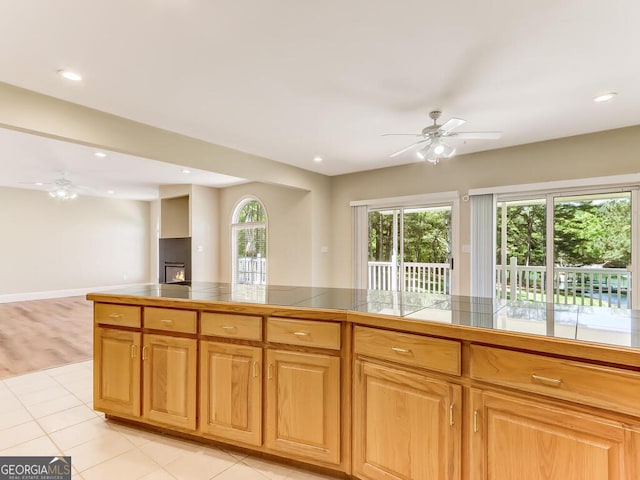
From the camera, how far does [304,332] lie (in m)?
1.80

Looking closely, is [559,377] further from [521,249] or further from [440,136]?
[521,249]

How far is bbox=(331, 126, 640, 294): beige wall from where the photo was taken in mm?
3711

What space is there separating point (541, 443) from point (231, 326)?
1545 mm

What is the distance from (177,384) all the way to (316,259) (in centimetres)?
382

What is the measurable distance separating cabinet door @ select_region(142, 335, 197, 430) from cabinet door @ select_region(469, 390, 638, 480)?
159 cm

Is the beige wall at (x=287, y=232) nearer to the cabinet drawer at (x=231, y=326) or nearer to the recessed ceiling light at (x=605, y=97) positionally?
the cabinet drawer at (x=231, y=326)

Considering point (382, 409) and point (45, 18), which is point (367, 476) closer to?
point (382, 409)

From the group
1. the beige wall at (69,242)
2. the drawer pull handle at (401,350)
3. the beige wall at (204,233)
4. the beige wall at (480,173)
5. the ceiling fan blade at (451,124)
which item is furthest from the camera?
the beige wall at (69,242)

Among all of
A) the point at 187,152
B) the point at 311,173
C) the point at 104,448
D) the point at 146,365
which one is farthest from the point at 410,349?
the point at 311,173

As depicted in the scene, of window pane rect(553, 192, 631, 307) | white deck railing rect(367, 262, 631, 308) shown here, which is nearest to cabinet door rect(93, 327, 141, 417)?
white deck railing rect(367, 262, 631, 308)

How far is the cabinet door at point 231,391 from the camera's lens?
6.30ft

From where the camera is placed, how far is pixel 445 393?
145cm

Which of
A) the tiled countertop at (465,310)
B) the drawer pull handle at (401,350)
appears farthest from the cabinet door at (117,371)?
the drawer pull handle at (401,350)

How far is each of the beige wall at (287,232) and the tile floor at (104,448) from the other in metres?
Answer: 3.57
